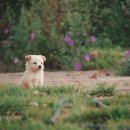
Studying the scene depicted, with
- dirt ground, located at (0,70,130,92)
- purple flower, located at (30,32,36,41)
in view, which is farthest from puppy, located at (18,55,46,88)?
purple flower, located at (30,32,36,41)

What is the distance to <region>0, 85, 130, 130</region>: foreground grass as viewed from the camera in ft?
16.8

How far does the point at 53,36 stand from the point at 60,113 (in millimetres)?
7817

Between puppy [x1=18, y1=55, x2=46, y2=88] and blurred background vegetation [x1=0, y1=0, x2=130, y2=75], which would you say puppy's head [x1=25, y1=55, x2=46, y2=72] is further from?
blurred background vegetation [x1=0, y1=0, x2=130, y2=75]

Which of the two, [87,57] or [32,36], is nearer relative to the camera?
[32,36]

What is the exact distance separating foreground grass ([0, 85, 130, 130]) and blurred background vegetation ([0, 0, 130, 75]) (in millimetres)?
6256

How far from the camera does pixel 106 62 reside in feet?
45.3

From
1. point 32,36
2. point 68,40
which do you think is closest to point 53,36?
point 68,40

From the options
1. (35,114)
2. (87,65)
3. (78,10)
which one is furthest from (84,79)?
(35,114)

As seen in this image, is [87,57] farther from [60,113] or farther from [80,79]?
[60,113]

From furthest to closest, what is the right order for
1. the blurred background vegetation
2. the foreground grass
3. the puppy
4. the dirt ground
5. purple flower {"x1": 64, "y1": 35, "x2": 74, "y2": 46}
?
purple flower {"x1": 64, "y1": 35, "x2": 74, "y2": 46} < the blurred background vegetation < the dirt ground < the puppy < the foreground grass

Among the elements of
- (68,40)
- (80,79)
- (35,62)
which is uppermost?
(68,40)

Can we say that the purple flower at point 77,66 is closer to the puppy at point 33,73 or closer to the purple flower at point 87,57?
the purple flower at point 87,57

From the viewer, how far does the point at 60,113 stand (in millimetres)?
5852

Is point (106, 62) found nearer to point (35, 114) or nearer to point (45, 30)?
point (45, 30)
